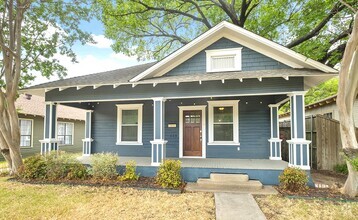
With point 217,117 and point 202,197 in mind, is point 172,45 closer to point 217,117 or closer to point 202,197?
point 217,117

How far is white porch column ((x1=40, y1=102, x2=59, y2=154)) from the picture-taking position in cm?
830

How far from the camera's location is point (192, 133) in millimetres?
9375

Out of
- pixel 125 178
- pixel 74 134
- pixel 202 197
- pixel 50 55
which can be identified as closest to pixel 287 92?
pixel 202 197

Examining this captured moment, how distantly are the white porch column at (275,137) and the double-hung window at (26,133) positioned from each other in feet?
45.3

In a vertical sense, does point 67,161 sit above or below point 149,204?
above

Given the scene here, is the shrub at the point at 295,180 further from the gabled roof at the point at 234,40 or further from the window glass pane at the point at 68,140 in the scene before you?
the window glass pane at the point at 68,140

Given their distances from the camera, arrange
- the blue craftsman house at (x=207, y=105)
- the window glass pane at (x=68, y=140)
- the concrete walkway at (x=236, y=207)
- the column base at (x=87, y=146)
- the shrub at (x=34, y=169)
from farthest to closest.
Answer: the window glass pane at (x=68, y=140) → the column base at (x=87, y=146) → the shrub at (x=34, y=169) → the blue craftsman house at (x=207, y=105) → the concrete walkway at (x=236, y=207)

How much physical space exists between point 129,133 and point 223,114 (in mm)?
4427

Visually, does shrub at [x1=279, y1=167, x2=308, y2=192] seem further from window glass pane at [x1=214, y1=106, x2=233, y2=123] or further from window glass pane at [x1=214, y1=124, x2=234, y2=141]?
window glass pane at [x1=214, y1=106, x2=233, y2=123]

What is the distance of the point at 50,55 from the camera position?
9.71 metres

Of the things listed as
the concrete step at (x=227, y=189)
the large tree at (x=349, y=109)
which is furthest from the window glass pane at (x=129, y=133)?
the large tree at (x=349, y=109)

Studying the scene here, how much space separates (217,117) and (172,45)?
868 centimetres

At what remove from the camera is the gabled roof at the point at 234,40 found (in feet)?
23.3

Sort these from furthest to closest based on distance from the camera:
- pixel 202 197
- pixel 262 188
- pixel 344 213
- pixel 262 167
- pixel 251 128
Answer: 1. pixel 251 128
2. pixel 262 167
3. pixel 262 188
4. pixel 202 197
5. pixel 344 213
